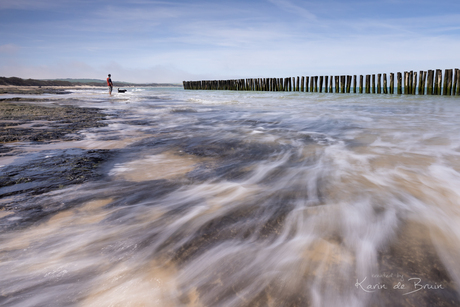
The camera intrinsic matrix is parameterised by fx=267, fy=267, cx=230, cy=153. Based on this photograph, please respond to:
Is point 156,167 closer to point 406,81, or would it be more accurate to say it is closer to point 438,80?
point 438,80

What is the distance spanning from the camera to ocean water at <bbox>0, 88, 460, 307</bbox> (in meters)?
1.22

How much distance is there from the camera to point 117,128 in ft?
17.9

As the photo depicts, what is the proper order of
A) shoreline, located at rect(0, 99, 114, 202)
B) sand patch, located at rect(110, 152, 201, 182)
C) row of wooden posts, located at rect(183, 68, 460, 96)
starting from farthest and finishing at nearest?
row of wooden posts, located at rect(183, 68, 460, 96) → sand patch, located at rect(110, 152, 201, 182) → shoreline, located at rect(0, 99, 114, 202)

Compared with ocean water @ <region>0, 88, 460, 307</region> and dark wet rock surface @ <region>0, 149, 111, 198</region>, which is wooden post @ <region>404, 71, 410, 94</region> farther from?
dark wet rock surface @ <region>0, 149, 111, 198</region>

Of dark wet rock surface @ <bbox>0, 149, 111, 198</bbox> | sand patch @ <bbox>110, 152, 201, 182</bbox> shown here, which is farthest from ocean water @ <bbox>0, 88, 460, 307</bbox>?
dark wet rock surface @ <bbox>0, 149, 111, 198</bbox>

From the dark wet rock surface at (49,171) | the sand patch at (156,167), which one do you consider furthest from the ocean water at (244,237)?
the dark wet rock surface at (49,171)

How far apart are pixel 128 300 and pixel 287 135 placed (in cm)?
419

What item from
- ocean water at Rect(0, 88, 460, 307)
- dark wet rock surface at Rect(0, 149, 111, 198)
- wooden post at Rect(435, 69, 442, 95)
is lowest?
ocean water at Rect(0, 88, 460, 307)

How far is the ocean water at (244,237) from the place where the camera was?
122cm

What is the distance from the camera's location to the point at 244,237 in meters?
1.65

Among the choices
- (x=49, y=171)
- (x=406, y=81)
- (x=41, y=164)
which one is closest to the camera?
(x=49, y=171)

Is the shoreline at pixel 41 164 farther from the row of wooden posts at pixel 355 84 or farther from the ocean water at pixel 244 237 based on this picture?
the row of wooden posts at pixel 355 84

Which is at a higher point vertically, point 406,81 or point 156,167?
point 406,81

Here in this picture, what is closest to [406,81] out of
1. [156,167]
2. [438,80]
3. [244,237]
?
[438,80]
